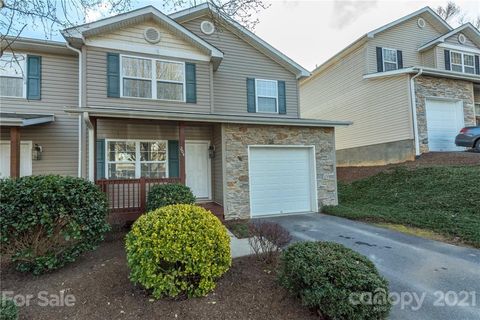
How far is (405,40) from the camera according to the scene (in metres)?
15.1

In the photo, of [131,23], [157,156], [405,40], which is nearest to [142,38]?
[131,23]

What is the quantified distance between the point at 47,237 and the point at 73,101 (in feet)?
20.8

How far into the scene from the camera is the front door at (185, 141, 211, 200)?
9363 mm

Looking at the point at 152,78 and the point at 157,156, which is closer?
the point at 152,78

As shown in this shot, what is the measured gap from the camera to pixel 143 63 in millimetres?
8805

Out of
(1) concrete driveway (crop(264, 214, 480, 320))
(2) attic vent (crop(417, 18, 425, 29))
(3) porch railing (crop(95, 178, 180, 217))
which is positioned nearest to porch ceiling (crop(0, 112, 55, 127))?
(3) porch railing (crop(95, 178, 180, 217))

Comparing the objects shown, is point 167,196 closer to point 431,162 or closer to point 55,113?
point 55,113

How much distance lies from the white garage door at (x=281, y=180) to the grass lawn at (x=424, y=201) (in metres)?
1.05

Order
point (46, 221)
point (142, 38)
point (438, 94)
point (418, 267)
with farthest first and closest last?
1. point (438, 94)
2. point (142, 38)
3. point (418, 267)
4. point (46, 221)

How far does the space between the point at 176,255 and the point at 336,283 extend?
185cm

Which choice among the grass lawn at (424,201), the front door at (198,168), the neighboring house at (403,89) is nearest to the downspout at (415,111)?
the neighboring house at (403,89)

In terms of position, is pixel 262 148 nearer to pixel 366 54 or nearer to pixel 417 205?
pixel 417 205

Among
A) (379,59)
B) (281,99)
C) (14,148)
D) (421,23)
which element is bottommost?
(14,148)

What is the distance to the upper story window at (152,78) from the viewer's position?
8633mm
